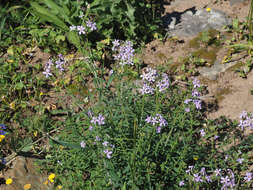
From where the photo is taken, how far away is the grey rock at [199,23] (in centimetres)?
401

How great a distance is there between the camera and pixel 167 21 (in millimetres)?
4207

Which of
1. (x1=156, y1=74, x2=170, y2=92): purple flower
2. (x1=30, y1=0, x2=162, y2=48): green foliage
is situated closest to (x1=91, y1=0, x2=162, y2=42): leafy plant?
(x1=30, y1=0, x2=162, y2=48): green foliage

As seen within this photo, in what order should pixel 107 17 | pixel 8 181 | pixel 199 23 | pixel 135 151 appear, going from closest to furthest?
pixel 135 151
pixel 8 181
pixel 107 17
pixel 199 23

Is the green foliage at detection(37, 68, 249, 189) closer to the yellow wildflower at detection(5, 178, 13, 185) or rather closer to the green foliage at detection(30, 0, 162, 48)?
the yellow wildflower at detection(5, 178, 13, 185)

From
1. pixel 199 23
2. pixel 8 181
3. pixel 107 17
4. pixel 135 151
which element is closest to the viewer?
pixel 135 151

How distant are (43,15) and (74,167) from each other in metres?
2.18

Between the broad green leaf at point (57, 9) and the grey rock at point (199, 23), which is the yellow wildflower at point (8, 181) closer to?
the broad green leaf at point (57, 9)

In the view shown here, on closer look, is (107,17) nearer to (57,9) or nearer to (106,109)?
(57,9)

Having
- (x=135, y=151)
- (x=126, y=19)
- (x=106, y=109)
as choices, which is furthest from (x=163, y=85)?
(x=126, y=19)

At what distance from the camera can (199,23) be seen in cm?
411

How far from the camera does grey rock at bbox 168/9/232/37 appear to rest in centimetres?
401

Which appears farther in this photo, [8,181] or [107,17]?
[107,17]

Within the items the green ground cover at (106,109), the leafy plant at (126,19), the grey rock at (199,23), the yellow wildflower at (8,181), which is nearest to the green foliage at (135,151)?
the green ground cover at (106,109)

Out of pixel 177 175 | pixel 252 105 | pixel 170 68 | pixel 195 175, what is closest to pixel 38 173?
pixel 177 175
